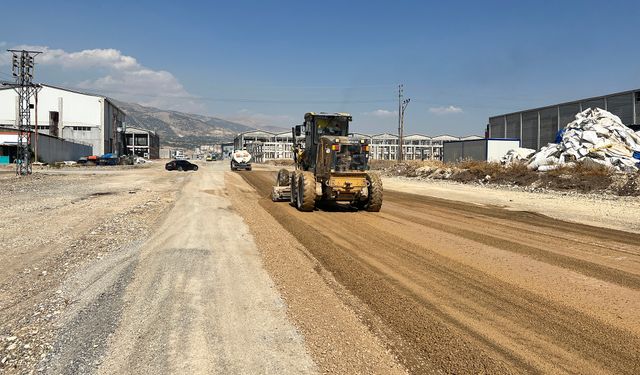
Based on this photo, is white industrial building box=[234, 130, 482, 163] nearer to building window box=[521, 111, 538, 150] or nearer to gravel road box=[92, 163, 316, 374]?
building window box=[521, 111, 538, 150]

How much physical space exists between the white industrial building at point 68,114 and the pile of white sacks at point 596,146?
7315 centimetres

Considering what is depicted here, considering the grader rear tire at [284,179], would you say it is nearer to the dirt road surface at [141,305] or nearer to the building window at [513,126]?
the dirt road surface at [141,305]

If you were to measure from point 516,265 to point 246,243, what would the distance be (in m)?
5.24

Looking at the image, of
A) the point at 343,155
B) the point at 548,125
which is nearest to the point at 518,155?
the point at 548,125

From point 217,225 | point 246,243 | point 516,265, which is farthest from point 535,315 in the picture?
point 217,225

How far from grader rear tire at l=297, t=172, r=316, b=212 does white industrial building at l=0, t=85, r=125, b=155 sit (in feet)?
242

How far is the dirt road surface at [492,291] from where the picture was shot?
15.3 ft

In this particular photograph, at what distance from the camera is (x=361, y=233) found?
12.0m

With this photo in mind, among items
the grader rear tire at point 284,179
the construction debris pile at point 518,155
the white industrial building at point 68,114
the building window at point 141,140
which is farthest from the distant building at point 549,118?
the building window at point 141,140

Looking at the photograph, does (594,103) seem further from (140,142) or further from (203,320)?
(140,142)

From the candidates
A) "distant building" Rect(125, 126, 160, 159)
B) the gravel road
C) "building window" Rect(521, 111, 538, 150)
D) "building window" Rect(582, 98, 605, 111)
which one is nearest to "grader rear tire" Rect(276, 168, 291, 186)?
the gravel road

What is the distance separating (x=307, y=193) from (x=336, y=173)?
1.15m

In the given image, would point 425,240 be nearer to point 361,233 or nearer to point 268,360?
point 361,233

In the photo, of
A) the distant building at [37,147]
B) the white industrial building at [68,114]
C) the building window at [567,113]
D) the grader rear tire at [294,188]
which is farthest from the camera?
the white industrial building at [68,114]
